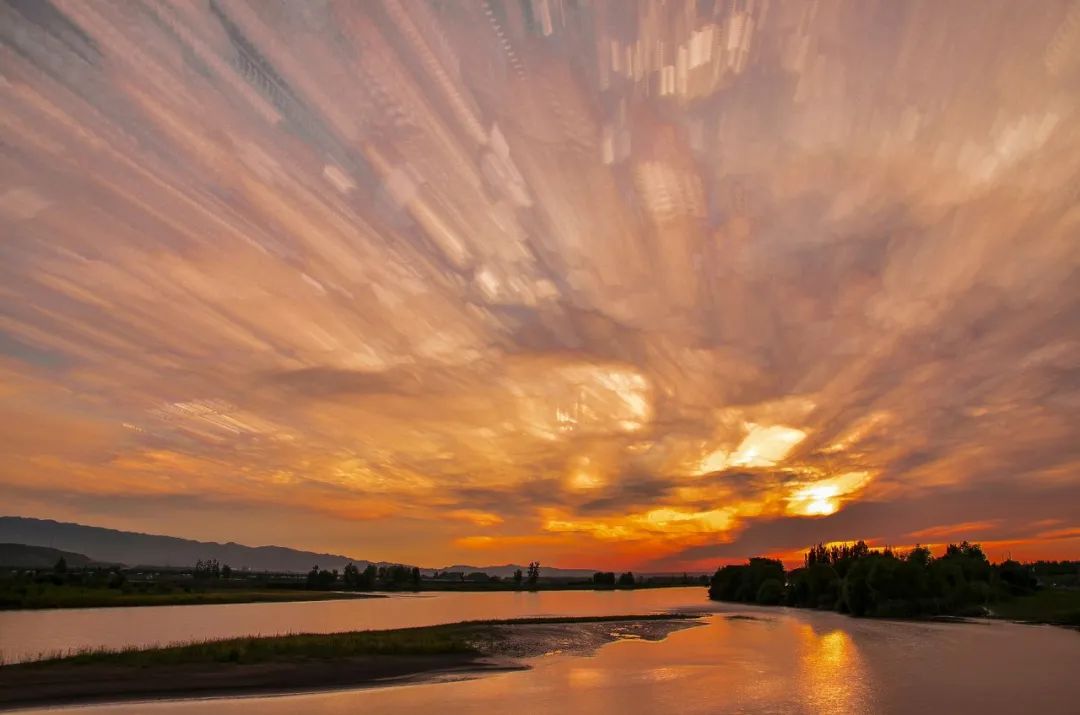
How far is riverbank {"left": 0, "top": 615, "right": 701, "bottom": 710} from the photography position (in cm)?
4328

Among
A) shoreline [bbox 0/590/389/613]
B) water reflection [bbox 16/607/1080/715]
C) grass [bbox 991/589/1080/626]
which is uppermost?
grass [bbox 991/589/1080/626]

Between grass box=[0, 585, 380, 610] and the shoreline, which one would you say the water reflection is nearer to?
the shoreline

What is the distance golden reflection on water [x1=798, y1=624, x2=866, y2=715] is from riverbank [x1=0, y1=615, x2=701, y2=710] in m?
23.5

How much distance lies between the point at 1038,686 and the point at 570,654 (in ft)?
129

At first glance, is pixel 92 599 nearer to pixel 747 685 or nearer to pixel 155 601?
pixel 155 601

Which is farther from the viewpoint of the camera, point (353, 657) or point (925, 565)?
point (925, 565)

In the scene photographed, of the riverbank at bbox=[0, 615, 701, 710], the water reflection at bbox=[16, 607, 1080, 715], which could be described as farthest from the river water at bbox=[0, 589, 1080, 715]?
the riverbank at bbox=[0, 615, 701, 710]

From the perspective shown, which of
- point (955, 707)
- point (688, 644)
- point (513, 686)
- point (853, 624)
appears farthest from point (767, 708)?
point (853, 624)

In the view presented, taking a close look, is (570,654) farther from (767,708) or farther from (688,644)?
(767,708)

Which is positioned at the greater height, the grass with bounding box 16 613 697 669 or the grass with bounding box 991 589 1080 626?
the grass with bounding box 991 589 1080 626

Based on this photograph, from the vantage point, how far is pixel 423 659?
6097 cm

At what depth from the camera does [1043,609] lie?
12569 centimetres

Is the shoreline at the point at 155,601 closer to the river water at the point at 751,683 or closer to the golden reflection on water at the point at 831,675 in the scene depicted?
the river water at the point at 751,683

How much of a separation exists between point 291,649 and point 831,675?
45.2 m
